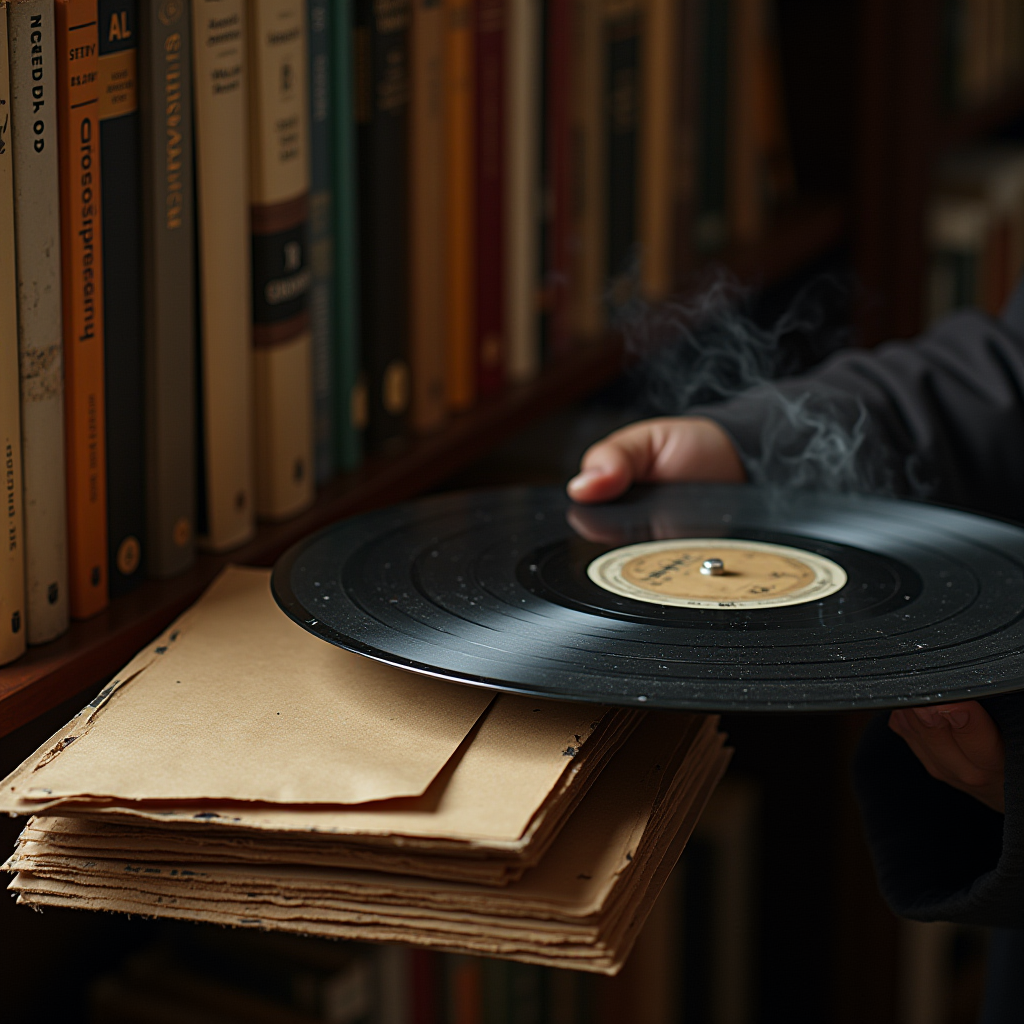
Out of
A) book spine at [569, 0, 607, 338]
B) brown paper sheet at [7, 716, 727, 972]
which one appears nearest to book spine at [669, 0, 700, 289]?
book spine at [569, 0, 607, 338]

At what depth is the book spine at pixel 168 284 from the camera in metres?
0.68

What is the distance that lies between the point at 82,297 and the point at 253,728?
9.4 inches

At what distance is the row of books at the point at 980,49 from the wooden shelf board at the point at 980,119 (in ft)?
0.05

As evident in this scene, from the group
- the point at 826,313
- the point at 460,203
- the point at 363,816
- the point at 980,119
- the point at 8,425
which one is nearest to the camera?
the point at 363,816

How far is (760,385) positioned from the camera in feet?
3.14

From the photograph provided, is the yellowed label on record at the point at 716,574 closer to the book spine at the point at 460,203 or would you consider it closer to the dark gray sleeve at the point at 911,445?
the dark gray sleeve at the point at 911,445

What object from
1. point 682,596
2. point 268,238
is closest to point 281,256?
point 268,238

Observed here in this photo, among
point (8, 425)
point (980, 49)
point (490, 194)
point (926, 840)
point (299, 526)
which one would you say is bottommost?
point (926, 840)

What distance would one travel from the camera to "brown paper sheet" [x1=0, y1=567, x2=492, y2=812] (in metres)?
0.52

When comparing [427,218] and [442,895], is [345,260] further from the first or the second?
[442,895]

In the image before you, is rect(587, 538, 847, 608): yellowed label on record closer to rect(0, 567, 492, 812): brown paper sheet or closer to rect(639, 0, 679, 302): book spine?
rect(0, 567, 492, 812): brown paper sheet

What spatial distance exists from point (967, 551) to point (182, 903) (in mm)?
437

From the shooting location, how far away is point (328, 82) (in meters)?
0.83

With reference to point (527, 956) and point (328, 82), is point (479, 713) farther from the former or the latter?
point (328, 82)
